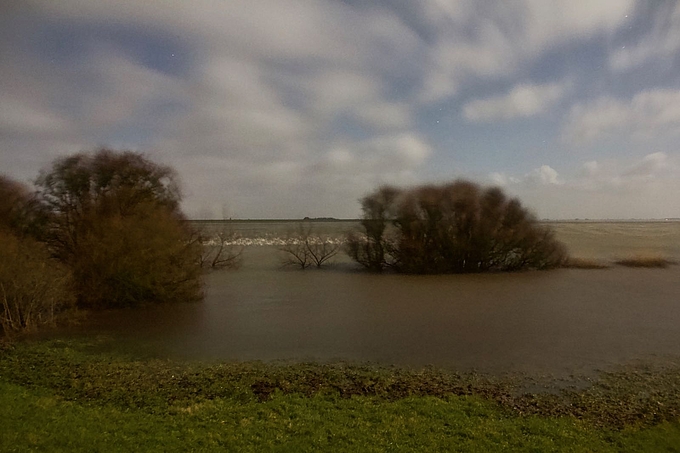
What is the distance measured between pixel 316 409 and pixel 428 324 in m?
10.3

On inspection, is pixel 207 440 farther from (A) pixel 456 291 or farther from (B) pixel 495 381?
(A) pixel 456 291

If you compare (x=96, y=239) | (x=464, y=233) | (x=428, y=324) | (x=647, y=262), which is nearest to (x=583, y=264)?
(x=647, y=262)

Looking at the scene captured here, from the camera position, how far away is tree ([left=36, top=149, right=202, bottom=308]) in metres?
22.4

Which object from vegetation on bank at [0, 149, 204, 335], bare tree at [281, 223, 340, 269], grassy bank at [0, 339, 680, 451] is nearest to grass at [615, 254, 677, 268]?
bare tree at [281, 223, 340, 269]

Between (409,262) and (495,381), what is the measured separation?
93.0 feet

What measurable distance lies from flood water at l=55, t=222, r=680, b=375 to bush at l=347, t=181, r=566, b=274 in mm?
6621

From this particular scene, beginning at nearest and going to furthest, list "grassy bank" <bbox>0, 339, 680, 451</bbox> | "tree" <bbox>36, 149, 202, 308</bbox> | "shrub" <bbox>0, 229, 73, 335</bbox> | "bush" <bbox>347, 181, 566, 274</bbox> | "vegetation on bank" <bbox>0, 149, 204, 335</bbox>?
"grassy bank" <bbox>0, 339, 680, 451</bbox> < "shrub" <bbox>0, 229, 73, 335</bbox> < "vegetation on bank" <bbox>0, 149, 204, 335</bbox> < "tree" <bbox>36, 149, 202, 308</bbox> < "bush" <bbox>347, 181, 566, 274</bbox>

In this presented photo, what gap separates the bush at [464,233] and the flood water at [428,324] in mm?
6621

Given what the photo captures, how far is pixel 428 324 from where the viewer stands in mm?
18656

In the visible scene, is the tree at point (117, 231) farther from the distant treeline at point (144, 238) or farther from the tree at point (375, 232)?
the tree at point (375, 232)

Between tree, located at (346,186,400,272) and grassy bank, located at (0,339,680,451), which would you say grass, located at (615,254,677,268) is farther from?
grassy bank, located at (0,339,680,451)

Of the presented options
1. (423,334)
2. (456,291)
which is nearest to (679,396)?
(423,334)

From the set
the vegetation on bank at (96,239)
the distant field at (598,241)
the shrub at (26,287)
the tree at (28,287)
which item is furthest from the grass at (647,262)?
the shrub at (26,287)

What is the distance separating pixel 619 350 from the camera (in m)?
15.1
